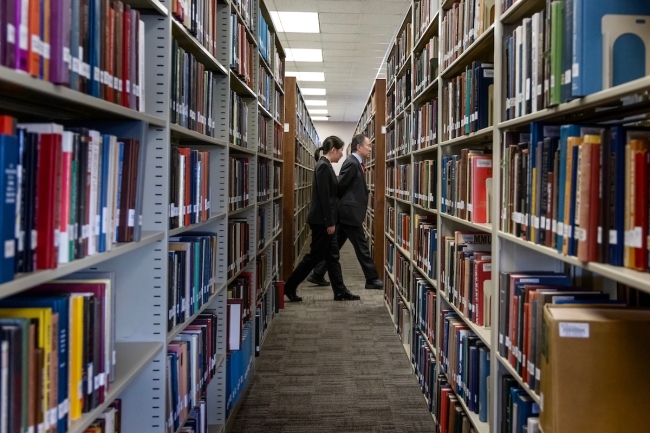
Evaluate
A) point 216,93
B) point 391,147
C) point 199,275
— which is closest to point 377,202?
point 391,147

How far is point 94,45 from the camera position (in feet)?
3.34

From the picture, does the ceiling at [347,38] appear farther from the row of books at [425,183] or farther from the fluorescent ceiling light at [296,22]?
the row of books at [425,183]

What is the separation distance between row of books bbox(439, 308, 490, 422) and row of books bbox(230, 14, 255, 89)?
1567 mm

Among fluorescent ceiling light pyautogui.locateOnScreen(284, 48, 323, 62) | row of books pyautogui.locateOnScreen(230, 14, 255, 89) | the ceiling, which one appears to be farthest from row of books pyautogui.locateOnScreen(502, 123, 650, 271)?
fluorescent ceiling light pyautogui.locateOnScreen(284, 48, 323, 62)

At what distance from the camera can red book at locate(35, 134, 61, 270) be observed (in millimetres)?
833

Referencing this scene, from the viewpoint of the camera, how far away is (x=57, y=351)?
905 millimetres

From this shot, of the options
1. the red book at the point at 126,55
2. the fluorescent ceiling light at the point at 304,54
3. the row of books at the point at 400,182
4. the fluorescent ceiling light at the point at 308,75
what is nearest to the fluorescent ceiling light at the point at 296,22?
the fluorescent ceiling light at the point at 304,54

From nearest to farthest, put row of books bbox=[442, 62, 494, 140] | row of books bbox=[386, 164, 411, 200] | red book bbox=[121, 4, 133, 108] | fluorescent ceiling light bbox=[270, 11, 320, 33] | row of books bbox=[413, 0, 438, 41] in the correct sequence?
red book bbox=[121, 4, 133, 108], row of books bbox=[442, 62, 494, 140], row of books bbox=[413, 0, 438, 41], row of books bbox=[386, 164, 411, 200], fluorescent ceiling light bbox=[270, 11, 320, 33]

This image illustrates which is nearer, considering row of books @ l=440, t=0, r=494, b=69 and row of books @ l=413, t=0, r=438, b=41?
row of books @ l=440, t=0, r=494, b=69

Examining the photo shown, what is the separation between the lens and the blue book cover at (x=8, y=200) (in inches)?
28.6

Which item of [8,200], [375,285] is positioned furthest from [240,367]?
[375,285]

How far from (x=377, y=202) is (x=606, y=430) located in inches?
169

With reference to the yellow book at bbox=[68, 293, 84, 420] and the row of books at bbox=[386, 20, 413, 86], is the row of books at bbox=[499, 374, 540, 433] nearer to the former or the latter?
the yellow book at bbox=[68, 293, 84, 420]

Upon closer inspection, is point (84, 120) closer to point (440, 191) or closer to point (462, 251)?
point (462, 251)
